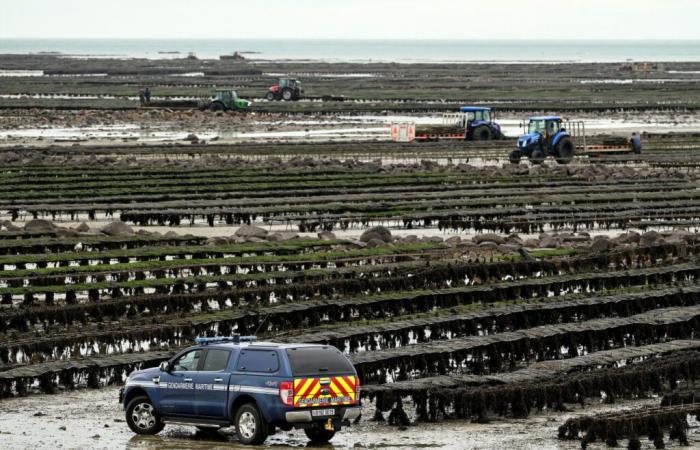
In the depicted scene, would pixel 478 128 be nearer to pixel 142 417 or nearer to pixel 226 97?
pixel 226 97

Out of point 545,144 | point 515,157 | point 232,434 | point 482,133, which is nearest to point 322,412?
point 232,434

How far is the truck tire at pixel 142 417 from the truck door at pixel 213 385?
94cm

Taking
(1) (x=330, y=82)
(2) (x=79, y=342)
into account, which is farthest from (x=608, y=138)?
(1) (x=330, y=82)

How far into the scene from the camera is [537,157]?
73.5m

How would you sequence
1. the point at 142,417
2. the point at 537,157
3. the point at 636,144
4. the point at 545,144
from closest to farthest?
the point at 142,417, the point at 537,157, the point at 545,144, the point at 636,144

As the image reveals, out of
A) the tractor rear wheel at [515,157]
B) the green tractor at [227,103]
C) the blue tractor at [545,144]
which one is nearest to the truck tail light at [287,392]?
the tractor rear wheel at [515,157]

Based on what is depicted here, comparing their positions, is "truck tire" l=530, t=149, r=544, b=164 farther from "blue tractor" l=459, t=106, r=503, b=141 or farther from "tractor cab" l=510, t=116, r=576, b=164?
"blue tractor" l=459, t=106, r=503, b=141

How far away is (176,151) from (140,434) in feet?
179

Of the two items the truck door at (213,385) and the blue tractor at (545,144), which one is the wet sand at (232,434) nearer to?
the truck door at (213,385)

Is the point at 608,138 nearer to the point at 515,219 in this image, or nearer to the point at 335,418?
the point at 515,219

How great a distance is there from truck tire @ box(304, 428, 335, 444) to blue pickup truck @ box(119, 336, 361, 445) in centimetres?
1

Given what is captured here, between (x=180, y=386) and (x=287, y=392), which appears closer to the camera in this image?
(x=287, y=392)

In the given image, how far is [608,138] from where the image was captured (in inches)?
3142

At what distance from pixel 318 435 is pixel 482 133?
65.5m
